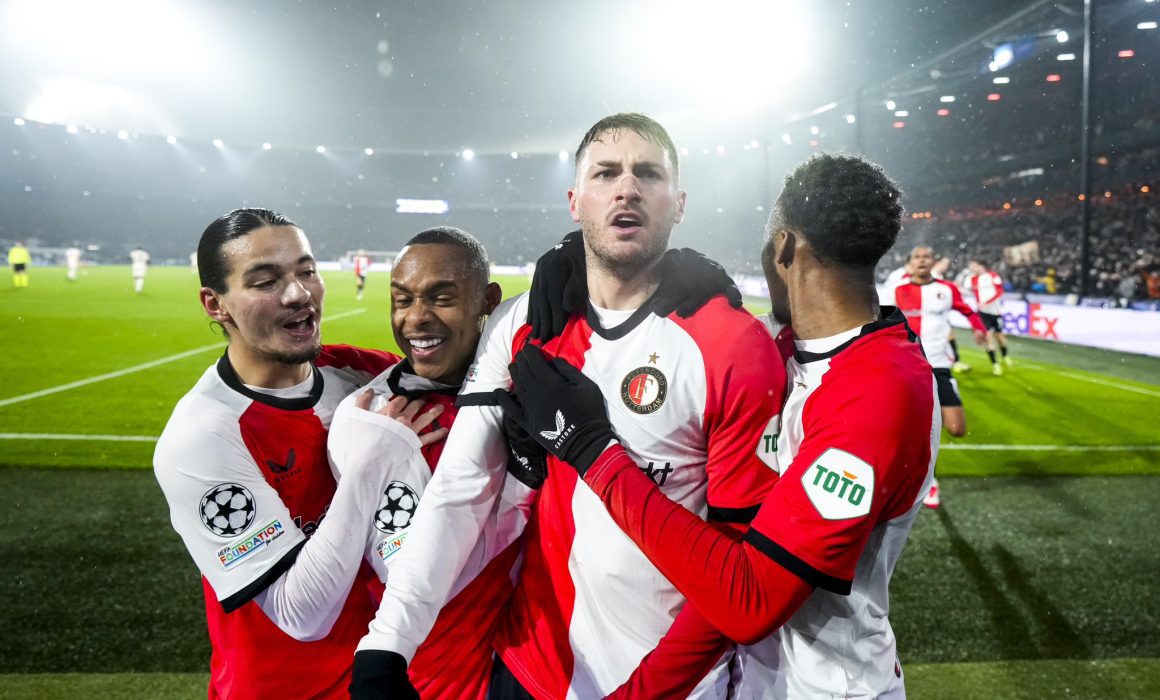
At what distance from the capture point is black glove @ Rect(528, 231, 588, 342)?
1.96 meters

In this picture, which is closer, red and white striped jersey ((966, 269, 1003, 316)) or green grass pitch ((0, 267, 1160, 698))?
green grass pitch ((0, 267, 1160, 698))

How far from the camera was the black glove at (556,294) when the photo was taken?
6.44 ft

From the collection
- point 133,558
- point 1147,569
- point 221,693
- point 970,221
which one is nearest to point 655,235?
point 221,693

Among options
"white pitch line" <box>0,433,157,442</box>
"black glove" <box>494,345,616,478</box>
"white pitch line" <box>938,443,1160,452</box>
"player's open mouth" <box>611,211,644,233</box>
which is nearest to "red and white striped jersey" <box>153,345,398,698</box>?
"black glove" <box>494,345,616,478</box>

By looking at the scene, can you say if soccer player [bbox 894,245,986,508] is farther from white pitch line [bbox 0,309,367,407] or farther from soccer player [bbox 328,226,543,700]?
white pitch line [bbox 0,309,367,407]

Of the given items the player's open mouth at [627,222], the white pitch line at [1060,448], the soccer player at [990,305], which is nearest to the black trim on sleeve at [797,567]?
the player's open mouth at [627,222]

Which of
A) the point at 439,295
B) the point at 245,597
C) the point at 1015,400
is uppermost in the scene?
the point at 439,295

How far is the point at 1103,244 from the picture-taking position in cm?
2789

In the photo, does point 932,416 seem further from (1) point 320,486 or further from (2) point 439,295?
(1) point 320,486

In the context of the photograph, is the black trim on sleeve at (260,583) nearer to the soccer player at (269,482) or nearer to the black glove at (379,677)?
the soccer player at (269,482)

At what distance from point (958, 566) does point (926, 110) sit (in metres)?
39.5

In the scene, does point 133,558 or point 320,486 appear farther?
point 133,558

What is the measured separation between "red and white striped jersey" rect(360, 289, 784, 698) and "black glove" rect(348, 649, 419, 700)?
2cm

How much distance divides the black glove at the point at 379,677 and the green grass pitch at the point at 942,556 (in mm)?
2368
